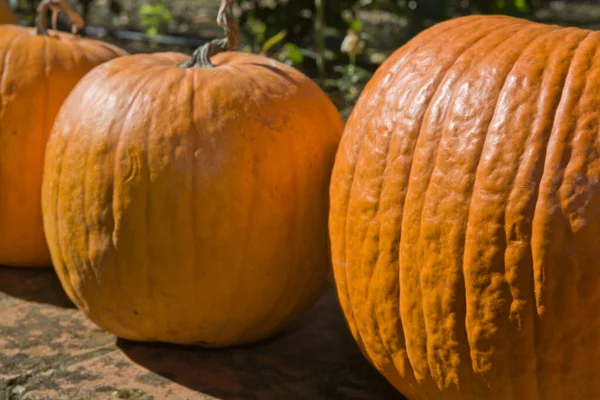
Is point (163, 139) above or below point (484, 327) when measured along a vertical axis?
above

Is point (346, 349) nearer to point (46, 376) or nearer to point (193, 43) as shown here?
point (46, 376)

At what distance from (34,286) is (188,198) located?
988mm

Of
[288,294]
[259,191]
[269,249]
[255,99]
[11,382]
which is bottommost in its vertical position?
[11,382]

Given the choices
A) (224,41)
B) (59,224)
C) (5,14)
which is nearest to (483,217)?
(224,41)

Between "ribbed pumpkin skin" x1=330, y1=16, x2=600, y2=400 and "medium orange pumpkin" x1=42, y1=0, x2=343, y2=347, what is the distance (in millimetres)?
269

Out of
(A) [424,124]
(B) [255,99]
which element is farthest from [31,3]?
(A) [424,124]

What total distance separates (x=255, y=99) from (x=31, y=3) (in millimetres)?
4703

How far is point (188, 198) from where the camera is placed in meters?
2.15

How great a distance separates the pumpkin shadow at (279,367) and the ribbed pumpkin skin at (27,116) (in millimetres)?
625

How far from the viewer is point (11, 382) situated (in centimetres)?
224

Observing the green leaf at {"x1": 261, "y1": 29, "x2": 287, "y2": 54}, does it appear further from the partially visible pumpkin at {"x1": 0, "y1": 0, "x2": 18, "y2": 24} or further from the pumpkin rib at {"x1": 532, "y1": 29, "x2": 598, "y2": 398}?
the pumpkin rib at {"x1": 532, "y1": 29, "x2": 598, "y2": 398}

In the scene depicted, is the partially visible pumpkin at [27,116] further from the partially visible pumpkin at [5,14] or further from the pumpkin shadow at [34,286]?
the partially visible pumpkin at [5,14]

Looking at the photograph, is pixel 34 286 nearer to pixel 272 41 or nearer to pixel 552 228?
pixel 552 228

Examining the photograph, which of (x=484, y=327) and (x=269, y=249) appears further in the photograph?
(x=269, y=249)
